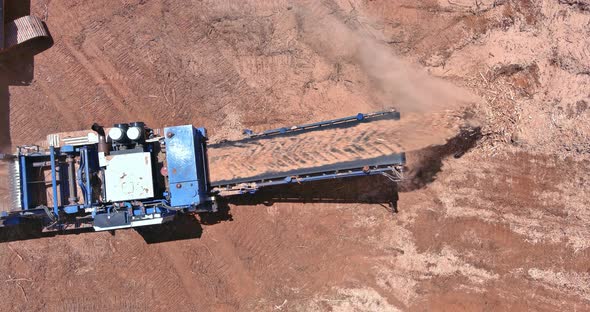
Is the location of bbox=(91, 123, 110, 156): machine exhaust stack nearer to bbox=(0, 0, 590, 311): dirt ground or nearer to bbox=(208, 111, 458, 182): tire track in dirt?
bbox=(0, 0, 590, 311): dirt ground

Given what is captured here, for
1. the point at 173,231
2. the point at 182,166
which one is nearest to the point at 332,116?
the point at 182,166

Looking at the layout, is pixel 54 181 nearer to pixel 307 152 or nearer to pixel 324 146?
pixel 307 152

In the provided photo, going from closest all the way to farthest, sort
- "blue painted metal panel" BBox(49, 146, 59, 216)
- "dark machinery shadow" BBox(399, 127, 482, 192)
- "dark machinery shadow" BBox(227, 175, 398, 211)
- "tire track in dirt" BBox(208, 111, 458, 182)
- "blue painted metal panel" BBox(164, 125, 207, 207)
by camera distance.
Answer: "blue painted metal panel" BBox(164, 125, 207, 207) → "blue painted metal panel" BBox(49, 146, 59, 216) → "tire track in dirt" BBox(208, 111, 458, 182) → "dark machinery shadow" BBox(399, 127, 482, 192) → "dark machinery shadow" BBox(227, 175, 398, 211)

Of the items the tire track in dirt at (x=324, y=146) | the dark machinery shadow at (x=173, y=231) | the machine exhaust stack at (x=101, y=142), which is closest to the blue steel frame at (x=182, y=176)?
the tire track in dirt at (x=324, y=146)

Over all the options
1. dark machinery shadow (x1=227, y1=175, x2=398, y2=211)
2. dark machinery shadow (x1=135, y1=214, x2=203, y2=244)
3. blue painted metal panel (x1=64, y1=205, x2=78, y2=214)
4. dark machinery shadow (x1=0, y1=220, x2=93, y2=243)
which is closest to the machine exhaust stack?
blue painted metal panel (x1=64, y1=205, x2=78, y2=214)

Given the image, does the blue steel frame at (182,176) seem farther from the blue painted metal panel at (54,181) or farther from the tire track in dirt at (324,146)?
the tire track in dirt at (324,146)

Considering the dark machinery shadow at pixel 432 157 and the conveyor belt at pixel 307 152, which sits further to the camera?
the dark machinery shadow at pixel 432 157
